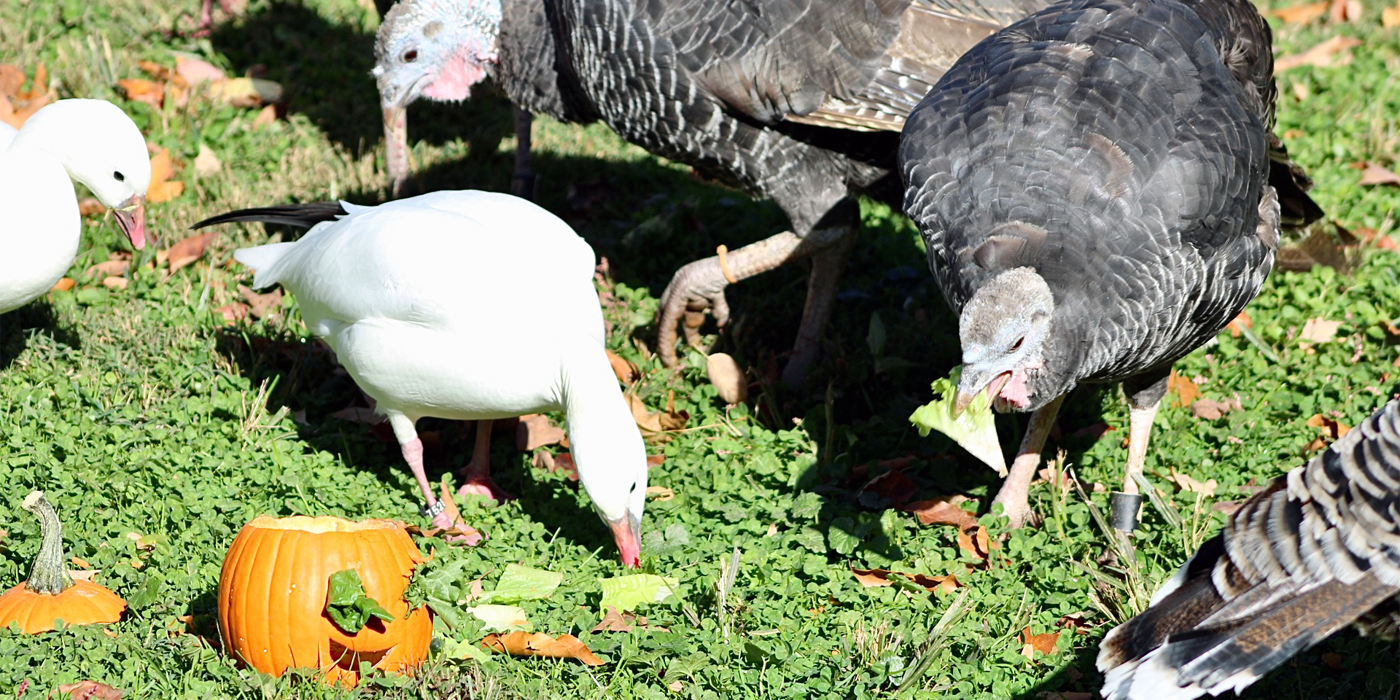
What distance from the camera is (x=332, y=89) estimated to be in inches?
293

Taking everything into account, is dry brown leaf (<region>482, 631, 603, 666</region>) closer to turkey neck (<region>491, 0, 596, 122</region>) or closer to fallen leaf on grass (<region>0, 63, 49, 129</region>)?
turkey neck (<region>491, 0, 596, 122</region>)

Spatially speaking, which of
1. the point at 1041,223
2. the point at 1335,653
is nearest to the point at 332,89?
the point at 1041,223

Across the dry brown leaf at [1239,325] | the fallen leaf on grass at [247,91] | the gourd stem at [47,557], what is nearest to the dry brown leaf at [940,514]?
the dry brown leaf at [1239,325]

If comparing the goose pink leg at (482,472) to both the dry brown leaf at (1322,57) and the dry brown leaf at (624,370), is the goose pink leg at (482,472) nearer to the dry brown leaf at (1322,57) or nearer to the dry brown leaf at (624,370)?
the dry brown leaf at (624,370)

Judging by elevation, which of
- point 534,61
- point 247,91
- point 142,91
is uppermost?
point 534,61

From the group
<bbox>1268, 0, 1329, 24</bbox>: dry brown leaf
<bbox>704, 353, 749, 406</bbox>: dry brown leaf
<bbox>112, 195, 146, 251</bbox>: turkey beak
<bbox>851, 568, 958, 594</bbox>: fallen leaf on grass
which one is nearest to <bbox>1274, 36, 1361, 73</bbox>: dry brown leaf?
<bbox>1268, 0, 1329, 24</bbox>: dry brown leaf

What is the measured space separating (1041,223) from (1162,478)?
4.83ft

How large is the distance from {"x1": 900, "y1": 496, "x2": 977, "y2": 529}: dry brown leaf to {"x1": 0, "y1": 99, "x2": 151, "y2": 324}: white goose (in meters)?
3.11

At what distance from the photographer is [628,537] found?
4051 mm

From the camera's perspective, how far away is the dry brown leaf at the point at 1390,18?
818 centimetres

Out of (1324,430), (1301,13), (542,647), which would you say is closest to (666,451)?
(542,647)

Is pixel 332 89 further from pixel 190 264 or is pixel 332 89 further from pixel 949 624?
pixel 949 624

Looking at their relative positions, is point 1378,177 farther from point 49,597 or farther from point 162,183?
point 49,597

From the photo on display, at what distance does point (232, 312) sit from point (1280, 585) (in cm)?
427
